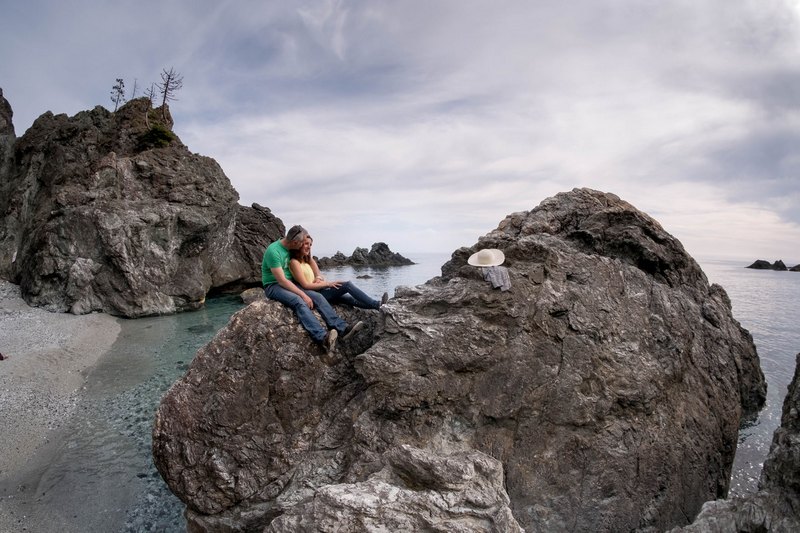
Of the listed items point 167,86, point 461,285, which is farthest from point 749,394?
point 167,86

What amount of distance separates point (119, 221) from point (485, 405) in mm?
26644

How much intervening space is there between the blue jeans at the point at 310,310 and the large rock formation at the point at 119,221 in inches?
858

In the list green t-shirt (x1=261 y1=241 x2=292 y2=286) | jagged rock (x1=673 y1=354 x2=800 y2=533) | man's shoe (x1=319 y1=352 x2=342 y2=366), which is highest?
green t-shirt (x1=261 y1=241 x2=292 y2=286)

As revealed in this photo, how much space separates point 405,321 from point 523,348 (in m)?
1.91

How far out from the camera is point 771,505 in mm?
5152

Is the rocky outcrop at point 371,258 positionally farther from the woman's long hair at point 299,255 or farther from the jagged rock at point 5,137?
the woman's long hair at point 299,255

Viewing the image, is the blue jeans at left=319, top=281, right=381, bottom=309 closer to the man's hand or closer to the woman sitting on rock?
→ the woman sitting on rock

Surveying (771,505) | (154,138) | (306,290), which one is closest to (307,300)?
(306,290)

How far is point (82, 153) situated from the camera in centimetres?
3081

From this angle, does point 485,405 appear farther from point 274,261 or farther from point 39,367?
point 39,367

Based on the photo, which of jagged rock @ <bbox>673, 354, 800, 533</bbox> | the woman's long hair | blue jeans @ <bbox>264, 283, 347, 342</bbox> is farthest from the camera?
the woman's long hair

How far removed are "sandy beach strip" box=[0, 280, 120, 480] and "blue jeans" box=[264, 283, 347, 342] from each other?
25.1ft

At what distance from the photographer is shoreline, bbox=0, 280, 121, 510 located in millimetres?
11203

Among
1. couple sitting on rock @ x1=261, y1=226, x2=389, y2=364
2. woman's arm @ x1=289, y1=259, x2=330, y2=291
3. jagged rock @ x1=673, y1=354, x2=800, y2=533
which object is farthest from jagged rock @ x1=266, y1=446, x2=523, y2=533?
woman's arm @ x1=289, y1=259, x2=330, y2=291
